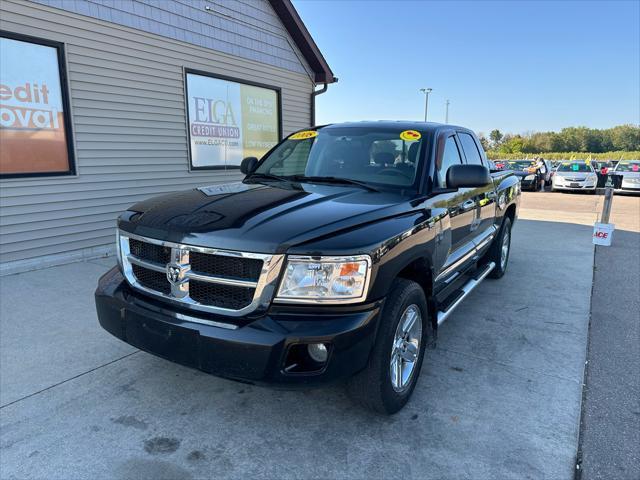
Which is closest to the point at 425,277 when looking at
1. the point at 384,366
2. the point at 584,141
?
the point at 384,366

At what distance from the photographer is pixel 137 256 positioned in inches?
106

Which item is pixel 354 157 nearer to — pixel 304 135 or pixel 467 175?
pixel 304 135

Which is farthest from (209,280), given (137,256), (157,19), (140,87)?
(157,19)

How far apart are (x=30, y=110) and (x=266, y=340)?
519 centimetres

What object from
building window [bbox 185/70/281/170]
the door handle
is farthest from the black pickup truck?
building window [bbox 185/70/281/170]

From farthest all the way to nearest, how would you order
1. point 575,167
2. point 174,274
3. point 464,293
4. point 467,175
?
point 575,167 → point 464,293 → point 467,175 → point 174,274

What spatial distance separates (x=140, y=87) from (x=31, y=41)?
1.57m

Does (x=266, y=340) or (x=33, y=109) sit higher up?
(x=33, y=109)

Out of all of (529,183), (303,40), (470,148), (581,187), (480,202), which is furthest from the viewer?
(529,183)

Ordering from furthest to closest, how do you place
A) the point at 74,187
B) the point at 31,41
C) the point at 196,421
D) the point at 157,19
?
the point at 157,19, the point at 74,187, the point at 31,41, the point at 196,421

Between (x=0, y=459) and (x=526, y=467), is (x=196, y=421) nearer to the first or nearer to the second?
(x=0, y=459)

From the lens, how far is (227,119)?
27.3 ft

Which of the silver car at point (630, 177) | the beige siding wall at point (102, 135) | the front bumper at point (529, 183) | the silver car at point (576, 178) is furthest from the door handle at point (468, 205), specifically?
the front bumper at point (529, 183)

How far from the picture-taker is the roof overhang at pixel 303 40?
29.7 ft
